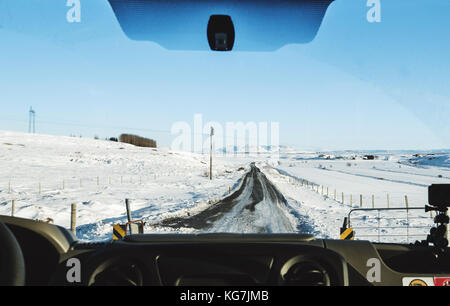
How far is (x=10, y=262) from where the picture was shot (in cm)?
143

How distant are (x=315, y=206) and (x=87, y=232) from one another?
12175 mm

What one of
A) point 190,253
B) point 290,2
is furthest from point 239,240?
point 290,2

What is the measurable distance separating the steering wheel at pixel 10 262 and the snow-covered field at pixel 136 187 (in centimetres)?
240

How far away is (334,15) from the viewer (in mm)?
2678

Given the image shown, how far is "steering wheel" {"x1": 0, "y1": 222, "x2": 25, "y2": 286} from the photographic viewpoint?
1.39 m

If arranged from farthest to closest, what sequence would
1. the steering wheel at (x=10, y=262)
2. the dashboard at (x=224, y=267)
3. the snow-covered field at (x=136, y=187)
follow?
the snow-covered field at (x=136, y=187), the dashboard at (x=224, y=267), the steering wheel at (x=10, y=262)

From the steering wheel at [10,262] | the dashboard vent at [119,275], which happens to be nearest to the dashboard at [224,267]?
the dashboard vent at [119,275]

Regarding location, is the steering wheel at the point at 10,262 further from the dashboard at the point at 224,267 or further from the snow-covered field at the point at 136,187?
the snow-covered field at the point at 136,187

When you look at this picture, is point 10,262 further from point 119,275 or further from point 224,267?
point 224,267

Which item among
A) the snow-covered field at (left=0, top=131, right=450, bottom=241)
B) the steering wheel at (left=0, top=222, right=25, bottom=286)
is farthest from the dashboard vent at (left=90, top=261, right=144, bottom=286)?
the snow-covered field at (left=0, top=131, right=450, bottom=241)

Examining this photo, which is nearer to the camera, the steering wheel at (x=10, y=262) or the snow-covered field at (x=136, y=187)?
the steering wheel at (x=10, y=262)

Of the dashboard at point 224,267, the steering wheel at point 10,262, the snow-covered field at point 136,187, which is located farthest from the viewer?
the snow-covered field at point 136,187

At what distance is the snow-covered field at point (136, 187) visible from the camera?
11.8 meters
